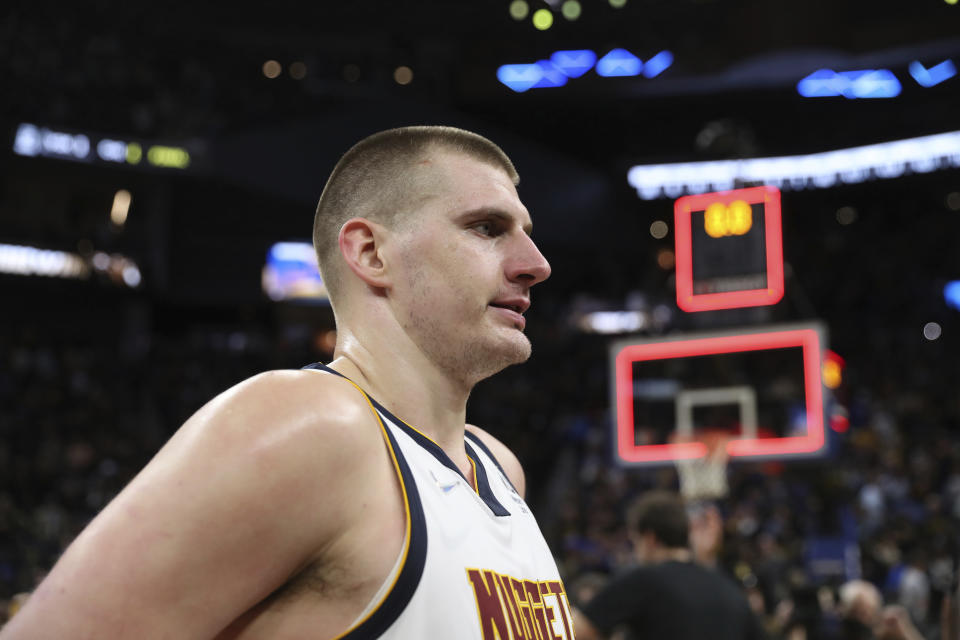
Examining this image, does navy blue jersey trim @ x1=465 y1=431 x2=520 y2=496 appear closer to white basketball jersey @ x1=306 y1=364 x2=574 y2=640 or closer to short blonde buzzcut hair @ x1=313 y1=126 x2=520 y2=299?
white basketball jersey @ x1=306 y1=364 x2=574 y2=640

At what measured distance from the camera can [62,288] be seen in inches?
766

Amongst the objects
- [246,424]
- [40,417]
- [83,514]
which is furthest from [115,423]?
[246,424]

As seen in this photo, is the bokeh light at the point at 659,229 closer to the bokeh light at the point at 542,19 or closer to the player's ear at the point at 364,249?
the bokeh light at the point at 542,19

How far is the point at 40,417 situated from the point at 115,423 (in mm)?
1138

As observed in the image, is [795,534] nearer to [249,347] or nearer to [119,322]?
[249,347]

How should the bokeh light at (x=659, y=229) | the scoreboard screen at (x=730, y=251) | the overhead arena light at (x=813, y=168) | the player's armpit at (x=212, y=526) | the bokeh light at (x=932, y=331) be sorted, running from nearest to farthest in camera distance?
the player's armpit at (x=212, y=526)
the scoreboard screen at (x=730, y=251)
the bokeh light at (x=932, y=331)
the overhead arena light at (x=813, y=168)
the bokeh light at (x=659, y=229)

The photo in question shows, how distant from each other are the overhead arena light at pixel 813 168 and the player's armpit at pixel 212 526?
63.2 ft

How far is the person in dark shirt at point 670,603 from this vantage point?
3730mm

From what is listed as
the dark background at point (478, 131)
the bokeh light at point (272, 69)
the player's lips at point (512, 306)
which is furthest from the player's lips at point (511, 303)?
the bokeh light at point (272, 69)

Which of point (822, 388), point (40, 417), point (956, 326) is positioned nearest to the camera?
point (822, 388)

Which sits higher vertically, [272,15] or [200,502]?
[272,15]

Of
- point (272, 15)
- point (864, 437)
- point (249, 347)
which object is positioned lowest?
point (864, 437)

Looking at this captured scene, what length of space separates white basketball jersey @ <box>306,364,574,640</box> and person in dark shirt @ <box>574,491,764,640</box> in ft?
6.85

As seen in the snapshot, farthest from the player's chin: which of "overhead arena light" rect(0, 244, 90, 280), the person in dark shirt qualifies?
"overhead arena light" rect(0, 244, 90, 280)
